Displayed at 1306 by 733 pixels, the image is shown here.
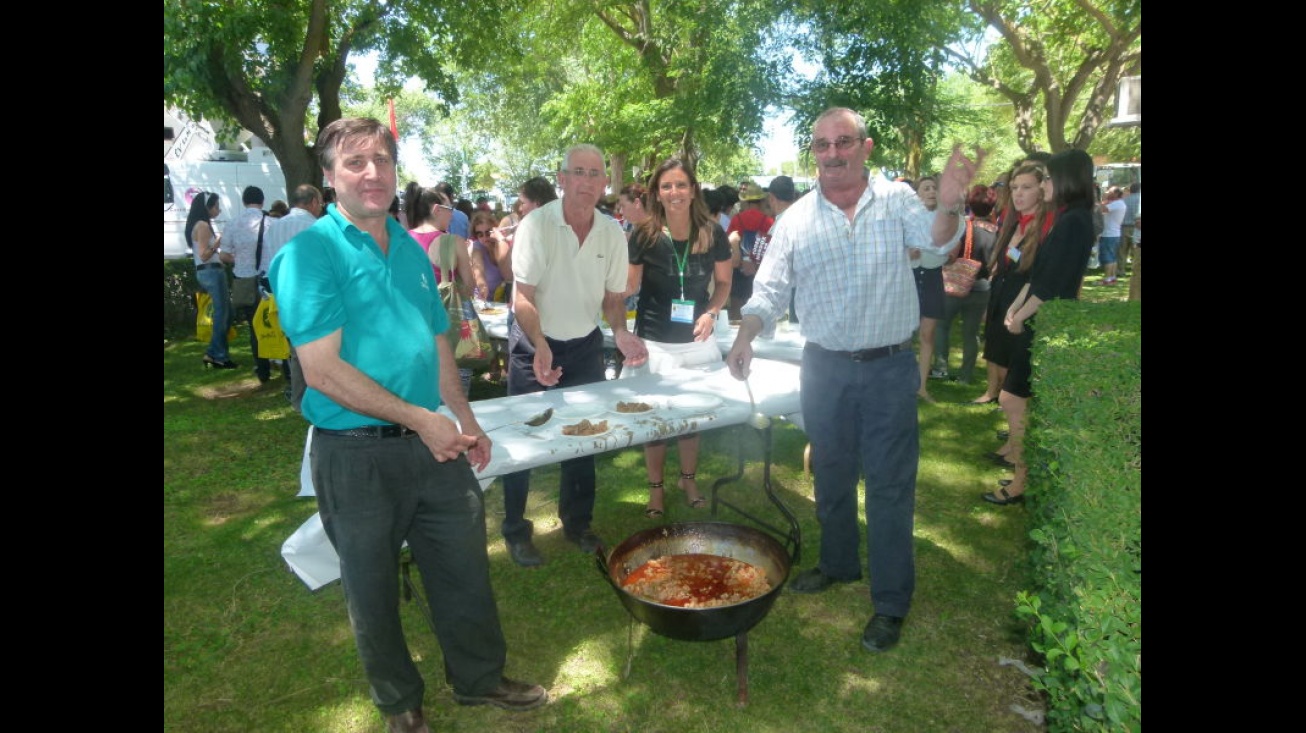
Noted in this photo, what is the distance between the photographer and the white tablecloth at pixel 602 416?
3322 millimetres

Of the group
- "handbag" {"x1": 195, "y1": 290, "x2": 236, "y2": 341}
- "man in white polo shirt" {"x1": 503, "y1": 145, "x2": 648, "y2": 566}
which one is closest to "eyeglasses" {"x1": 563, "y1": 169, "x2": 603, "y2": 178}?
"man in white polo shirt" {"x1": 503, "y1": 145, "x2": 648, "y2": 566}

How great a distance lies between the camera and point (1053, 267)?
450cm

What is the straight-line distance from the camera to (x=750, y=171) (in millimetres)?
38625

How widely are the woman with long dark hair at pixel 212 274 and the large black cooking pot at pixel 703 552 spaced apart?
7593 millimetres

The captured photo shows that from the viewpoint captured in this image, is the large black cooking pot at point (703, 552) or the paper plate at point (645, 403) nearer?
the large black cooking pot at point (703, 552)

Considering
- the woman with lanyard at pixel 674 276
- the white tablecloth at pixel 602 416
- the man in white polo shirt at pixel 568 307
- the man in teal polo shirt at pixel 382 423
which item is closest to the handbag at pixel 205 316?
the white tablecloth at pixel 602 416

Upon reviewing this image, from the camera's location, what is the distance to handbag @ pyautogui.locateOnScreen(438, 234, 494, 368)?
20.0ft

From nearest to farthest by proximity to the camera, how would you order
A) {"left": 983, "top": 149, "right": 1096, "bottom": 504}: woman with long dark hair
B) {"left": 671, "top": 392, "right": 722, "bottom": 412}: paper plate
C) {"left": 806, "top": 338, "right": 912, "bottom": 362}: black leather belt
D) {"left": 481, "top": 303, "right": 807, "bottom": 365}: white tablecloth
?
{"left": 806, "top": 338, "right": 912, "bottom": 362}: black leather belt, {"left": 671, "top": 392, "right": 722, "bottom": 412}: paper plate, {"left": 983, "top": 149, "right": 1096, "bottom": 504}: woman with long dark hair, {"left": 481, "top": 303, "right": 807, "bottom": 365}: white tablecloth

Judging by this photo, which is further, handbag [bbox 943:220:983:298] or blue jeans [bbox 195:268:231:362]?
blue jeans [bbox 195:268:231:362]

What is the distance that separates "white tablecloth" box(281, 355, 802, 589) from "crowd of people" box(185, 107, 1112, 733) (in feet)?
0.66

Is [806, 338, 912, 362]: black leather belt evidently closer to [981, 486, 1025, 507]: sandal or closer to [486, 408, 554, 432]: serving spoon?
[486, 408, 554, 432]: serving spoon

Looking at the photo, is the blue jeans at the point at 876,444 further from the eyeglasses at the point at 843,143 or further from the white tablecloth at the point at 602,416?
the eyeglasses at the point at 843,143

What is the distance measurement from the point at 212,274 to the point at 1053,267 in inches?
340

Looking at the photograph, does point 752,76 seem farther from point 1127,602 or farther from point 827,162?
point 1127,602
